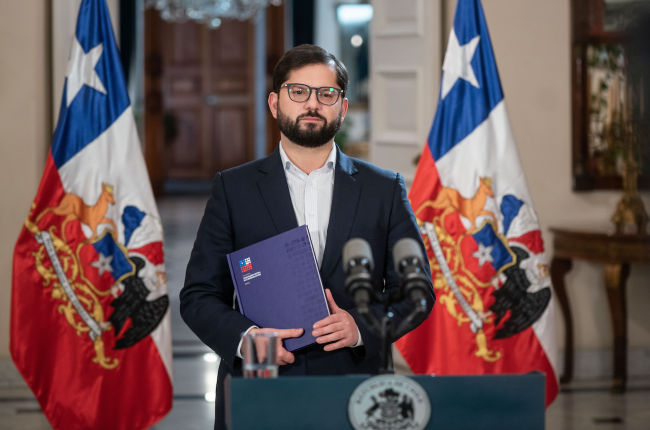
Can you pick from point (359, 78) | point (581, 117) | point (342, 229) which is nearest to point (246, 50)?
point (359, 78)

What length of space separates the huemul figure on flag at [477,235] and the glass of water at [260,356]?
1879mm

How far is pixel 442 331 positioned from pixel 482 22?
52.7 inches

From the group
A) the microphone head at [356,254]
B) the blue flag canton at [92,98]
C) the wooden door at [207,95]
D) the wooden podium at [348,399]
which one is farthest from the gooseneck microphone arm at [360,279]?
the wooden door at [207,95]

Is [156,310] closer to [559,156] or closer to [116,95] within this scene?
[116,95]

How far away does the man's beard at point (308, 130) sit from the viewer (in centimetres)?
157

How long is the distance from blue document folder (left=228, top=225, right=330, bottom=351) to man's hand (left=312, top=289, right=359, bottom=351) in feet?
0.08

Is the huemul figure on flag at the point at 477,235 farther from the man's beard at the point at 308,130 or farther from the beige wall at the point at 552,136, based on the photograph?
the man's beard at the point at 308,130

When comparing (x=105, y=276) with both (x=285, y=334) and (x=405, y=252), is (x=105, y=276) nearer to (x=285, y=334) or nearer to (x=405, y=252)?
(x=285, y=334)

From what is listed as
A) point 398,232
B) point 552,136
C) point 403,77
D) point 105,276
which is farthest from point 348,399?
point 552,136

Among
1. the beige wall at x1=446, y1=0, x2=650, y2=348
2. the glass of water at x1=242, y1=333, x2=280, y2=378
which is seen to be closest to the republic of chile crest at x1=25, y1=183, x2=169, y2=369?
the glass of water at x1=242, y1=333, x2=280, y2=378

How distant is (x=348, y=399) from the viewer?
1.13 m

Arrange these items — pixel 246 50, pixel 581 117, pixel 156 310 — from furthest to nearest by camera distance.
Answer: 1. pixel 246 50
2. pixel 581 117
3. pixel 156 310

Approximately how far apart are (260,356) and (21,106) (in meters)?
2.89

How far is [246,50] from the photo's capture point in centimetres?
1232
